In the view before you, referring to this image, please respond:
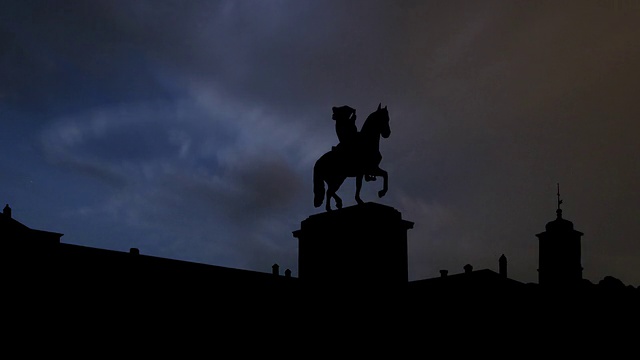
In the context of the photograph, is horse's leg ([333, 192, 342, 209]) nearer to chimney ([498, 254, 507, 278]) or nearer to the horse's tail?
the horse's tail

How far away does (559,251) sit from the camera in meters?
49.5

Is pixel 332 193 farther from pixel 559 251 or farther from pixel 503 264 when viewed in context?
pixel 559 251

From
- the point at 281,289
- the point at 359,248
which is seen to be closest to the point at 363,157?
the point at 359,248

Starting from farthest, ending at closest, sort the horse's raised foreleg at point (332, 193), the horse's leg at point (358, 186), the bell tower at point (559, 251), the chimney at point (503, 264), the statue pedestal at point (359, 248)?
1. the bell tower at point (559, 251)
2. the chimney at point (503, 264)
3. the horse's raised foreleg at point (332, 193)
4. the horse's leg at point (358, 186)
5. the statue pedestal at point (359, 248)

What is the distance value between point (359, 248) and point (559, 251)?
41.7 metres

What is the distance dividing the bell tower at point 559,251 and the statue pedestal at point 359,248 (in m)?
39.9

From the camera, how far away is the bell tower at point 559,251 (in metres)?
49.0

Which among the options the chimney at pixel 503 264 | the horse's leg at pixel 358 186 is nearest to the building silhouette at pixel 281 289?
the horse's leg at pixel 358 186

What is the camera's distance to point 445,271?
37.6 metres

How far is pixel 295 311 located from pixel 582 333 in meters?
13.5

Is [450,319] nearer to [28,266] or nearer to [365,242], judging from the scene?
[365,242]

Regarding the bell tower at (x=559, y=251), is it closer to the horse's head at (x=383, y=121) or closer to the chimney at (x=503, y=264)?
the chimney at (x=503, y=264)

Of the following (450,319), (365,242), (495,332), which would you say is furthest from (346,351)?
(495,332)

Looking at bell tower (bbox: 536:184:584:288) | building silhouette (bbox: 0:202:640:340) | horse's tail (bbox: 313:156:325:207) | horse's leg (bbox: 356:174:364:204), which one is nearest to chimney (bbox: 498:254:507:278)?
bell tower (bbox: 536:184:584:288)
